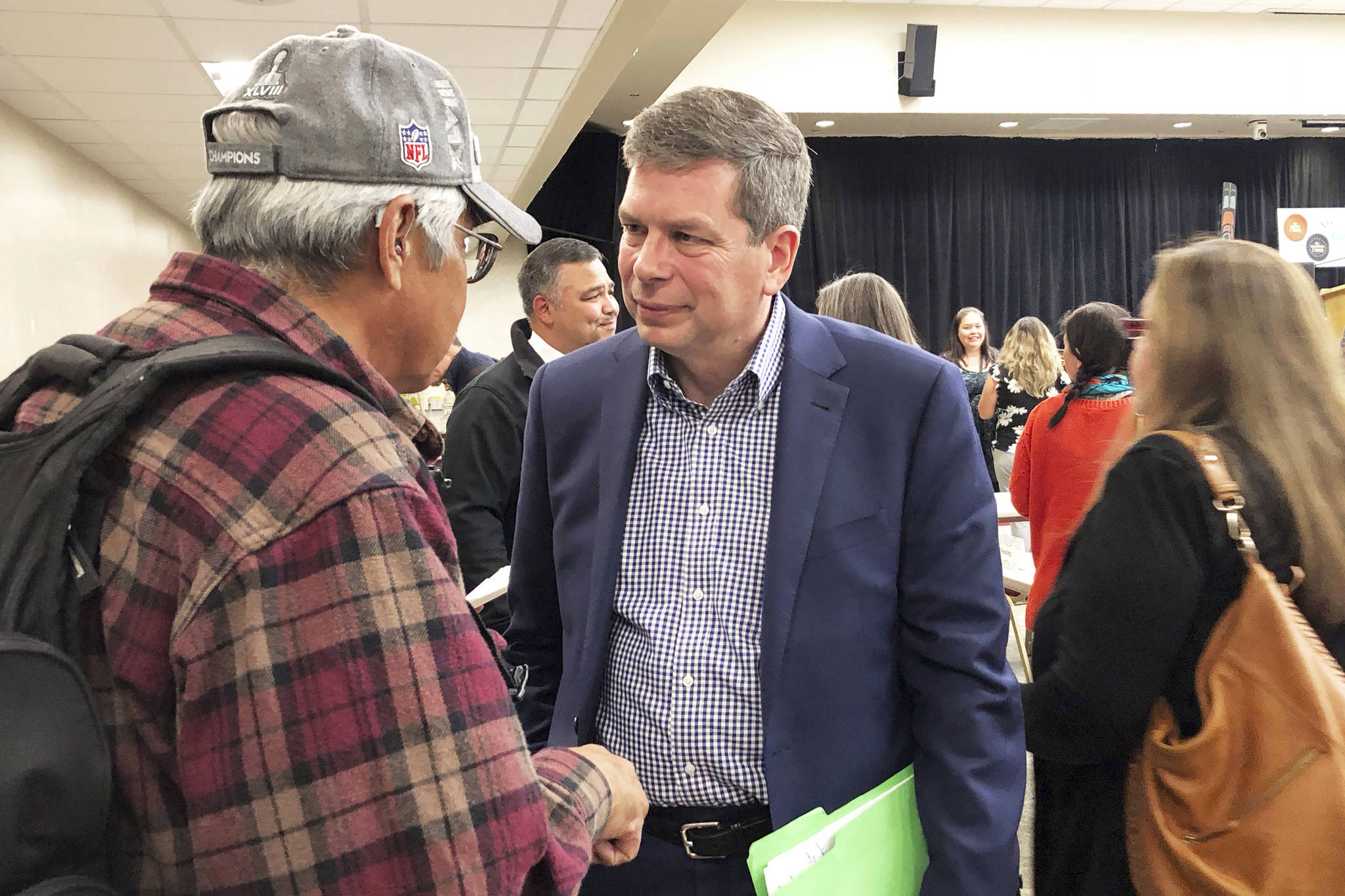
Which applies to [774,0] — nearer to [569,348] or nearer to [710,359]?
[569,348]

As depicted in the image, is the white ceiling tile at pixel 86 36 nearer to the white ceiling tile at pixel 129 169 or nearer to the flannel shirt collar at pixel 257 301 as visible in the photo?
the white ceiling tile at pixel 129 169

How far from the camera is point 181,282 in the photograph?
80 centimetres

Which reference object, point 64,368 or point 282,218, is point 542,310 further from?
point 64,368

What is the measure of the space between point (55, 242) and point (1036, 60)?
837cm

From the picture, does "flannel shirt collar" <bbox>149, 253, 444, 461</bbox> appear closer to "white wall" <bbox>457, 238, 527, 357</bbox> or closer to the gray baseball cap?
the gray baseball cap

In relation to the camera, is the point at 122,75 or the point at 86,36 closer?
the point at 86,36

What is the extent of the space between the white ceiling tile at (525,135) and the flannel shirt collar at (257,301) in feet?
20.6

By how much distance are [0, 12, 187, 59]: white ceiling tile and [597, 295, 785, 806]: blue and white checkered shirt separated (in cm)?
436

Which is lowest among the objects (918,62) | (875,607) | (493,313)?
(875,607)

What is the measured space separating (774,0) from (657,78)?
159 centimetres

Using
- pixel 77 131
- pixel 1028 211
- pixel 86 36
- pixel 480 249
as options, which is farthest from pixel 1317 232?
pixel 480 249

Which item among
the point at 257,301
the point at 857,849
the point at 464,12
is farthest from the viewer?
the point at 464,12

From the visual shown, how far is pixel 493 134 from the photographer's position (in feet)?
22.5

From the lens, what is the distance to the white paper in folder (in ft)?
7.23
